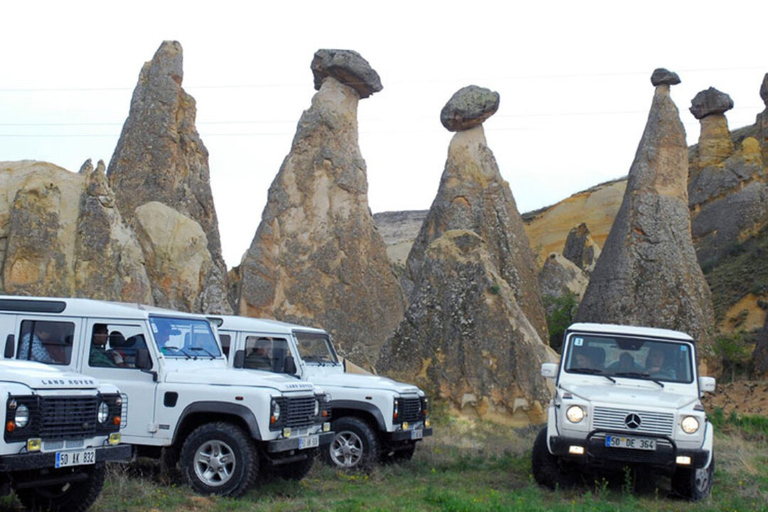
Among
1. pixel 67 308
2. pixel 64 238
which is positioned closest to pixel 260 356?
pixel 67 308

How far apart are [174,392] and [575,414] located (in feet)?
14.5

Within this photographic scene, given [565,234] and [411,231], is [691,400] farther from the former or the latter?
[411,231]

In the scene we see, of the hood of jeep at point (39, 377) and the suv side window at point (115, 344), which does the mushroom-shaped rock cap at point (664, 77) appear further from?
Answer: the hood of jeep at point (39, 377)

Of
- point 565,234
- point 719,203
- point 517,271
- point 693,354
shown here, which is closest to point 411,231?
point 565,234

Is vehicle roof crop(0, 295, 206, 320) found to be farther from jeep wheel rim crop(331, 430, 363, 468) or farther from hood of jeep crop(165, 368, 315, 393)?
jeep wheel rim crop(331, 430, 363, 468)

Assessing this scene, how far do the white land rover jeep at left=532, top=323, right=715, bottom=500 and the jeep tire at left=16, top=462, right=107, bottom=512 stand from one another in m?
4.95

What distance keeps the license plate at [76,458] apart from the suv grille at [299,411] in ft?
7.98

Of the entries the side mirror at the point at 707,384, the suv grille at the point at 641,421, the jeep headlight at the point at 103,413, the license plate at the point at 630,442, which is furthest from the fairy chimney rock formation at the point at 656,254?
the jeep headlight at the point at 103,413

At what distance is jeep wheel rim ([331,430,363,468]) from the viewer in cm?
1269

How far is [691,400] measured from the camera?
1102 cm

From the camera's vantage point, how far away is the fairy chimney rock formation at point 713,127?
4797 cm

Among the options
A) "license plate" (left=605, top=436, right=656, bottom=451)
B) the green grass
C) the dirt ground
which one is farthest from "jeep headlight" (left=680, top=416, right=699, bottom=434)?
the dirt ground

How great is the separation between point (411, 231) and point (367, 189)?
4683 centimetres

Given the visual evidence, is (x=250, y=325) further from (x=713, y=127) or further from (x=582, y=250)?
(x=713, y=127)
